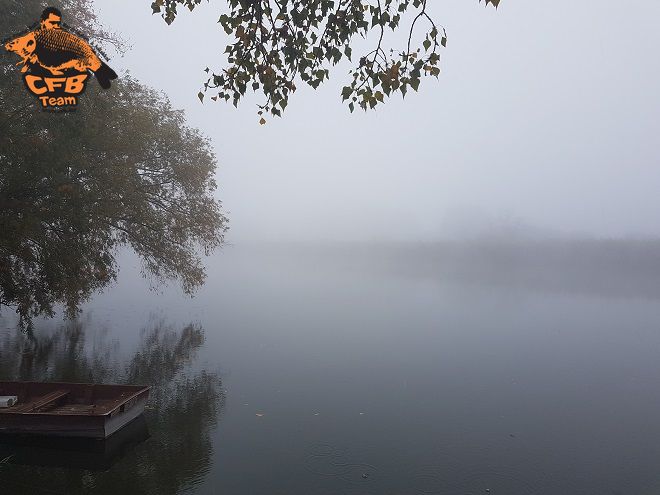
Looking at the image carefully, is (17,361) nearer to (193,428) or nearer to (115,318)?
(193,428)

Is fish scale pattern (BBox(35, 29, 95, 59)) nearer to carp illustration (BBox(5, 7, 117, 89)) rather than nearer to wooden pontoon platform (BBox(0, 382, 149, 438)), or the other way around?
carp illustration (BBox(5, 7, 117, 89))

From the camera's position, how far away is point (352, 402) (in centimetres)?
2039

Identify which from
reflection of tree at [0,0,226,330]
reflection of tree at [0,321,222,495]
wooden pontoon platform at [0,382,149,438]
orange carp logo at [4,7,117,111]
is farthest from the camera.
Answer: reflection of tree at [0,0,226,330]

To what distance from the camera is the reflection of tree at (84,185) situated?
51.2ft

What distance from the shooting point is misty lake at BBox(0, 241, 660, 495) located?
13219 millimetres

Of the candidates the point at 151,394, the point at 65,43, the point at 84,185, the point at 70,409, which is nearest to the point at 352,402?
the point at 151,394

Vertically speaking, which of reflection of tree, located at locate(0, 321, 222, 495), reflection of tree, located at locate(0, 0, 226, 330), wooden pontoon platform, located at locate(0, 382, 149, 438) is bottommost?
reflection of tree, located at locate(0, 321, 222, 495)

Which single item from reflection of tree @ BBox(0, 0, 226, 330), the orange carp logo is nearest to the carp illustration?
the orange carp logo

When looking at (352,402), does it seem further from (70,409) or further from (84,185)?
(84,185)

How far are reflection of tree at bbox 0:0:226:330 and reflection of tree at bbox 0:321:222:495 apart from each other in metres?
3.45

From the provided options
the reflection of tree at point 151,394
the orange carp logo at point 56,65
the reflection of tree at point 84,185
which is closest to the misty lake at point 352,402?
the reflection of tree at point 151,394

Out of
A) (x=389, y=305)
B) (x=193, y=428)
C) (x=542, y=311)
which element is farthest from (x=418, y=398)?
(x=542, y=311)

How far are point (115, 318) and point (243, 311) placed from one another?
13.1m

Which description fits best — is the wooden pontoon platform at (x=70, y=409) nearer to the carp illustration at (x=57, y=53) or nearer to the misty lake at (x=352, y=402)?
the misty lake at (x=352, y=402)
